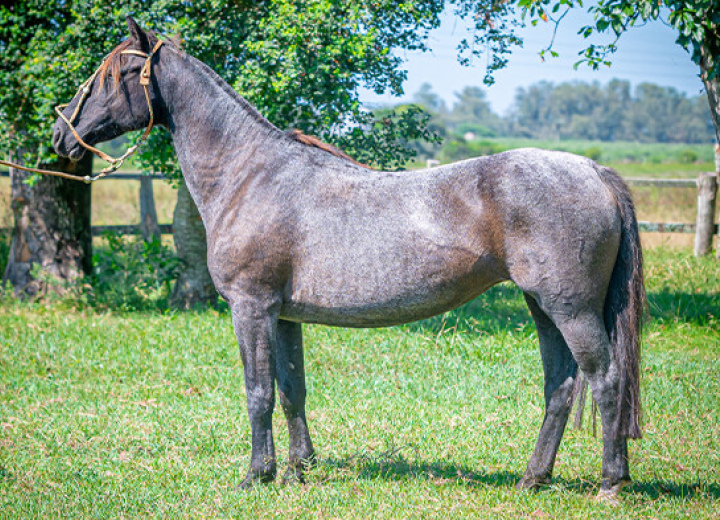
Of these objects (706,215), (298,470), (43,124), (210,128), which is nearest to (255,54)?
(43,124)

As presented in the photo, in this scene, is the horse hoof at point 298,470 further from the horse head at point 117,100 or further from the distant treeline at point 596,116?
the distant treeline at point 596,116

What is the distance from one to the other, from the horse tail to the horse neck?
203cm

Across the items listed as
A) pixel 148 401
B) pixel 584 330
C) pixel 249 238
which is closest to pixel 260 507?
pixel 249 238

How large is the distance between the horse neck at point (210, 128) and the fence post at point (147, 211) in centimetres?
802

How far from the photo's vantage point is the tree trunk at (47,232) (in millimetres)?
9133

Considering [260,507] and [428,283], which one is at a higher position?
[428,283]

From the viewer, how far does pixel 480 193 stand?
369cm

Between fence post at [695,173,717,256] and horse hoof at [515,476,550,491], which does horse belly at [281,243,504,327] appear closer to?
horse hoof at [515,476,550,491]

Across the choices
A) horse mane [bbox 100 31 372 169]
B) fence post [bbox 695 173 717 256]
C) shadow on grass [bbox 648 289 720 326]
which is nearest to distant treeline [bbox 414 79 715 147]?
fence post [bbox 695 173 717 256]

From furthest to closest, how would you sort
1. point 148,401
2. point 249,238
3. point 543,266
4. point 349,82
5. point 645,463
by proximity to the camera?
1. point 349,82
2. point 148,401
3. point 645,463
4. point 249,238
5. point 543,266

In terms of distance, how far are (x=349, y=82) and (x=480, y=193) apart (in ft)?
13.5

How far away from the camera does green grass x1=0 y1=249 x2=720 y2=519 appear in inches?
153

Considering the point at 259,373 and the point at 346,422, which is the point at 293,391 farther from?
the point at 346,422

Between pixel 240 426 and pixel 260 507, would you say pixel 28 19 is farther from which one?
pixel 260 507
